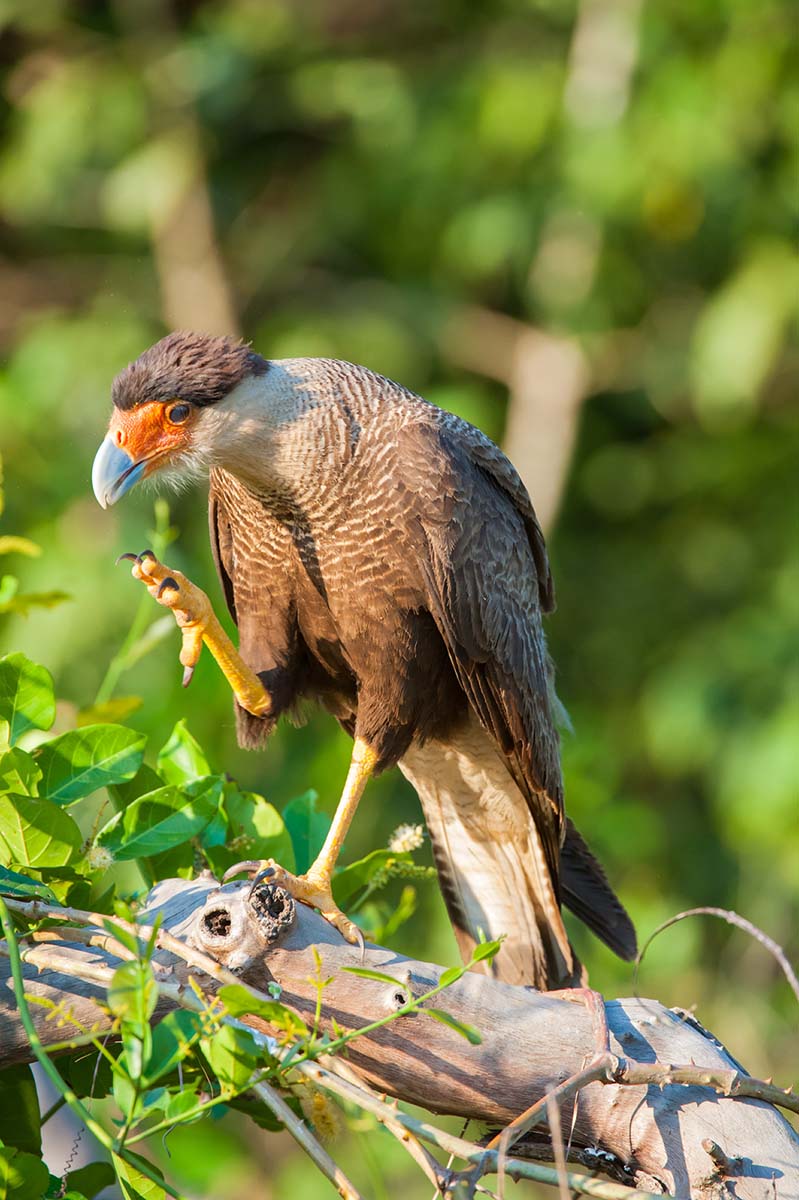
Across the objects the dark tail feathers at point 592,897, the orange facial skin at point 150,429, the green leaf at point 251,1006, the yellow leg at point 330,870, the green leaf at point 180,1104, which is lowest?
the dark tail feathers at point 592,897

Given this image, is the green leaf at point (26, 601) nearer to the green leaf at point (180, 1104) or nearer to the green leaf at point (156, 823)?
the green leaf at point (156, 823)

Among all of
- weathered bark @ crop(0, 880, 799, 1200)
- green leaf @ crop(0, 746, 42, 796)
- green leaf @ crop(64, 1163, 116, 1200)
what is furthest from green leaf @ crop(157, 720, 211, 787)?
green leaf @ crop(64, 1163, 116, 1200)

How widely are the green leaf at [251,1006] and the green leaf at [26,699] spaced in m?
0.74

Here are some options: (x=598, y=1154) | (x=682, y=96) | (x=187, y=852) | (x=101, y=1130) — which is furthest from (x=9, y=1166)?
(x=682, y=96)

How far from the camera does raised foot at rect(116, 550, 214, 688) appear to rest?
2.92m

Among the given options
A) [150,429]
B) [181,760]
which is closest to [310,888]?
[181,760]

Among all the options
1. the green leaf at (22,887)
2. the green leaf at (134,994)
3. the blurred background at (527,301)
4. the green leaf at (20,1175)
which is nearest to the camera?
the green leaf at (134,994)

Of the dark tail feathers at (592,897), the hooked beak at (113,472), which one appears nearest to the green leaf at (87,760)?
the hooked beak at (113,472)

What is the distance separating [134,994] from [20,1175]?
1.65 feet

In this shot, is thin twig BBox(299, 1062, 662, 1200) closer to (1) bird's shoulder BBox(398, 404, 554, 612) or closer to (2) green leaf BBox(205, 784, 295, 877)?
(2) green leaf BBox(205, 784, 295, 877)

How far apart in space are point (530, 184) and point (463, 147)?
0.42m

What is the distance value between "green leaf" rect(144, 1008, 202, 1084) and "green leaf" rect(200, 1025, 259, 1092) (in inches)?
1.4

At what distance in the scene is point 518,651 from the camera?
327 cm

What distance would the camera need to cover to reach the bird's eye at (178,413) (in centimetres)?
292
